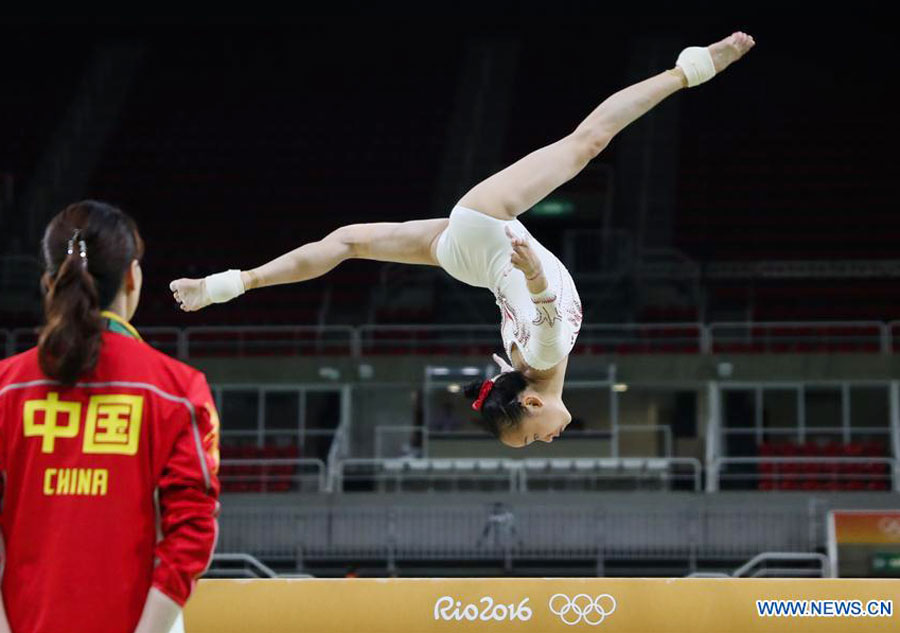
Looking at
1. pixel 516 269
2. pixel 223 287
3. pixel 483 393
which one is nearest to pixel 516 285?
pixel 516 269

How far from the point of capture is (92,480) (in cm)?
267

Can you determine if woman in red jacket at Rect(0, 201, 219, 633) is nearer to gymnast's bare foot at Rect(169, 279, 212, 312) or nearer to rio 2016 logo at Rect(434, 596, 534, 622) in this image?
gymnast's bare foot at Rect(169, 279, 212, 312)

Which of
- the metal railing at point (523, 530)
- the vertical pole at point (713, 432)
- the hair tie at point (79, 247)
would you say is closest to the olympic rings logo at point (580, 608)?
the hair tie at point (79, 247)

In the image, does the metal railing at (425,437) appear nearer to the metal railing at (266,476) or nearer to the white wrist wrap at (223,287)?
the metal railing at (266,476)

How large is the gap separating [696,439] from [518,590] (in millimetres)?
12125

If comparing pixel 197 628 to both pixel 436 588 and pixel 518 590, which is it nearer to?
pixel 436 588

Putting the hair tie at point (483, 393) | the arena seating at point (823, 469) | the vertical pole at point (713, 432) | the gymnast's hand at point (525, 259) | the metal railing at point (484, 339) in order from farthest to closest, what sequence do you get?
the metal railing at point (484, 339), the arena seating at point (823, 469), the vertical pole at point (713, 432), the hair tie at point (483, 393), the gymnast's hand at point (525, 259)

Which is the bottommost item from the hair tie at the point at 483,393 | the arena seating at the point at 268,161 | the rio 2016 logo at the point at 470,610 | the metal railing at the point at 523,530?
the rio 2016 logo at the point at 470,610

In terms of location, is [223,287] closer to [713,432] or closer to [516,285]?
[516,285]

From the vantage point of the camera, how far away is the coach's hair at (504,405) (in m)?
5.49

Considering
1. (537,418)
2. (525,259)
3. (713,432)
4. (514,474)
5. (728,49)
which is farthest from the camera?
(713,432)

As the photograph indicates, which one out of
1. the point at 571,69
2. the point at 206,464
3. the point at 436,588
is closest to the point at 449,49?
the point at 571,69

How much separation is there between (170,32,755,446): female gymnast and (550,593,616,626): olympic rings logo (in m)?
1.74

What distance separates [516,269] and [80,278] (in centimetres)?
306
